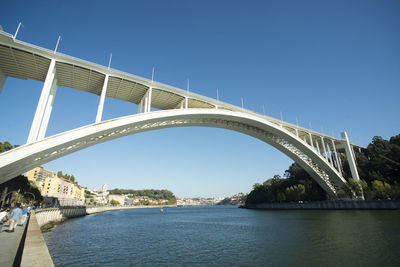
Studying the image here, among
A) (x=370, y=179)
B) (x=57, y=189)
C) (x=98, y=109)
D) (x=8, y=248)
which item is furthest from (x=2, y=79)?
(x=57, y=189)

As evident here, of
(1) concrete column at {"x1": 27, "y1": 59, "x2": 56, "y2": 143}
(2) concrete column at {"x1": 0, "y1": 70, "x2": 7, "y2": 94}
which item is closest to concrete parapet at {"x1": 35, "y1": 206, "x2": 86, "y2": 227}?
(1) concrete column at {"x1": 27, "y1": 59, "x2": 56, "y2": 143}

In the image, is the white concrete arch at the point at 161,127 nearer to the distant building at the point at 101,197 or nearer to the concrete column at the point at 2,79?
the concrete column at the point at 2,79

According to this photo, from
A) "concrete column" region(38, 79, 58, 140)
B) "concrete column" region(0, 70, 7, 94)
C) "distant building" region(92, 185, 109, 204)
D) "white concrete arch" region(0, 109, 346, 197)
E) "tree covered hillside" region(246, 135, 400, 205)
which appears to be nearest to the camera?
"white concrete arch" region(0, 109, 346, 197)

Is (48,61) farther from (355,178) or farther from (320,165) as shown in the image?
(355,178)

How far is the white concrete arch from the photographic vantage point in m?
11.3

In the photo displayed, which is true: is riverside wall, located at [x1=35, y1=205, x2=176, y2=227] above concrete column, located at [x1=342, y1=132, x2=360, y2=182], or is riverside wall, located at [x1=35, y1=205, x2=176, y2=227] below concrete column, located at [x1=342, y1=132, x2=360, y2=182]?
below

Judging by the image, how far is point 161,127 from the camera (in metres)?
19.6

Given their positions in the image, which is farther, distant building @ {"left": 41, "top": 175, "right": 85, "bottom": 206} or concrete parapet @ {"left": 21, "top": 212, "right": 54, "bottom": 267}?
distant building @ {"left": 41, "top": 175, "right": 85, "bottom": 206}

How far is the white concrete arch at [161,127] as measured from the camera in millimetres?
11320

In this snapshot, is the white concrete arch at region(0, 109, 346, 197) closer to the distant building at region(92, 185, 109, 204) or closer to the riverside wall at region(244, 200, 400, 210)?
the riverside wall at region(244, 200, 400, 210)

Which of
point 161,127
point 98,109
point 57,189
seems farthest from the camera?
point 57,189

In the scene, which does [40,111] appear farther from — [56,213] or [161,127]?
[56,213]

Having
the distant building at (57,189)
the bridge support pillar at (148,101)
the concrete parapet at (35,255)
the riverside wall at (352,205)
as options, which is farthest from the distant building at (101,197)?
the concrete parapet at (35,255)

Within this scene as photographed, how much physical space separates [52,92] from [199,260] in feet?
48.4
